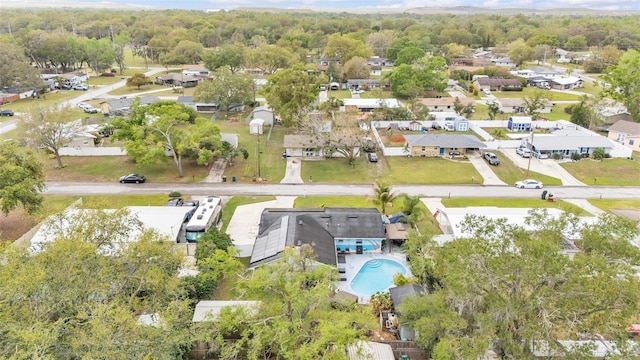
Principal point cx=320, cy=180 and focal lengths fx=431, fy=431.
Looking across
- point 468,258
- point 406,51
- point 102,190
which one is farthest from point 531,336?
point 406,51

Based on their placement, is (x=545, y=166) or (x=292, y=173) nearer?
(x=292, y=173)

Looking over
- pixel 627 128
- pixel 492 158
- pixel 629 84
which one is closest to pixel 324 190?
pixel 492 158

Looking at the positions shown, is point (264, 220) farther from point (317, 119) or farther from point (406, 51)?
point (406, 51)

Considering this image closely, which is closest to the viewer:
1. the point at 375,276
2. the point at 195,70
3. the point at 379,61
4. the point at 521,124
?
the point at 375,276

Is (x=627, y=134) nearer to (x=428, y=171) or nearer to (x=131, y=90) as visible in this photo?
(x=428, y=171)

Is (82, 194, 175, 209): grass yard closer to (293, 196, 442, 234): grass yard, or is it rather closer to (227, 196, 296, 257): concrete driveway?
(227, 196, 296, 257): concrete driveway

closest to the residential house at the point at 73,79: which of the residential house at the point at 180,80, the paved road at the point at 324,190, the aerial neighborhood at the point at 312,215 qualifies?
the aerial neighborhood at the point at 312,215
